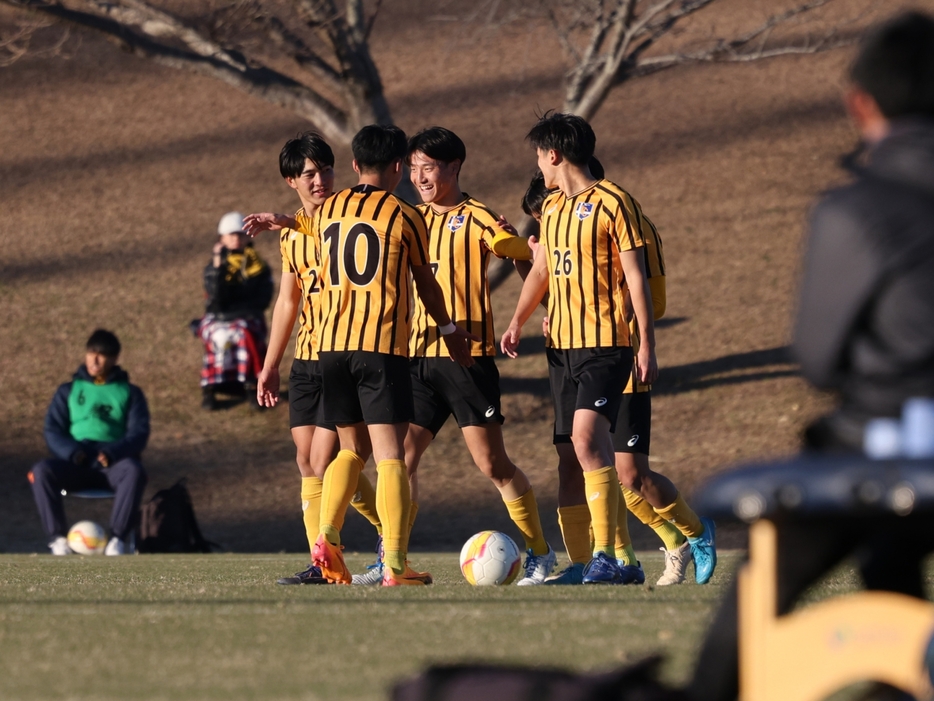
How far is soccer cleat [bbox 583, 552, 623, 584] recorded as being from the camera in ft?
24.9

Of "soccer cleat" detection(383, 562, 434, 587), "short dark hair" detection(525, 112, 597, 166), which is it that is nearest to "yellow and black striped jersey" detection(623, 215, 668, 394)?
"short dark hair" detection(525, 112, 597, 166)

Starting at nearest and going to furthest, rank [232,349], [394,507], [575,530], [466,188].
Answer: [394,507] < [575,530] < [232,349] < [466,188]

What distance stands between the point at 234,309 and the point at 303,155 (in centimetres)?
867

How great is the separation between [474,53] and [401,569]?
22.3 meters

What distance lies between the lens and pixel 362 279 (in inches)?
291

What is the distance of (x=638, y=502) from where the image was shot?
8.23m

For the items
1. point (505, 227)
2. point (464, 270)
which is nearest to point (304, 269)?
point (464, 270)

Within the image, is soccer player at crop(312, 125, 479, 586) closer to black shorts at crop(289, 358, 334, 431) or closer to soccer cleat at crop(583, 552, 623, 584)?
soccer cleat at crop(583, 552, 623, 584)

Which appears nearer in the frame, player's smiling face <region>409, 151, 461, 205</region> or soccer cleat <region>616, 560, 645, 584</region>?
soccer cleat <region>616, 560, 645, 584</region>

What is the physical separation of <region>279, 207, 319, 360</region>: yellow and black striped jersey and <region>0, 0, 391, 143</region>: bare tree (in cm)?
739

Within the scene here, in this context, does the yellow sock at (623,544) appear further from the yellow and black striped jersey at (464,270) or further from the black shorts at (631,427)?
the yellow and black striped jersey at (464,270)

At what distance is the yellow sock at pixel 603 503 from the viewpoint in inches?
298

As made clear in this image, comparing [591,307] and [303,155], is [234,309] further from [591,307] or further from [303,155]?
[591,307]

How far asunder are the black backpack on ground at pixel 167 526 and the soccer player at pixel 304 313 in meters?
4.42
